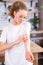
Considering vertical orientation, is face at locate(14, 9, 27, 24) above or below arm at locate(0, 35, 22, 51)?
above

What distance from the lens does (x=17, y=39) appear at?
1137 mm

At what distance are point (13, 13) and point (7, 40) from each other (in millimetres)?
188

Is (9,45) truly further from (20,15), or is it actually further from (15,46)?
(20,15)

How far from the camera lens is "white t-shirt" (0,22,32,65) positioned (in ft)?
3.86

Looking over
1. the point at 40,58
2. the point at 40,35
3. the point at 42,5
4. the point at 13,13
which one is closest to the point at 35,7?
the point at 42,5

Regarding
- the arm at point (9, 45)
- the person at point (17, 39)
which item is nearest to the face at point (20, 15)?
the person at point (17, 39)

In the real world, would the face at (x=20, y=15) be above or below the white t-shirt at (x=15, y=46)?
above

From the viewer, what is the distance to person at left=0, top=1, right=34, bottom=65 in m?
1.15

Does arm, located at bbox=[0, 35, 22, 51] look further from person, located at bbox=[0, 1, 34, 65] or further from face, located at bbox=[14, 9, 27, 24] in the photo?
face, located at bbox=[14, 9, 27, 24]

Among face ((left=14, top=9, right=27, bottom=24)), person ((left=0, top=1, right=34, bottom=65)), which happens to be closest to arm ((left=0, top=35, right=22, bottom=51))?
person ((left=0, top=1, right=34, bottom=65))

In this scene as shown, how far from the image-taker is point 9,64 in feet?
3.98

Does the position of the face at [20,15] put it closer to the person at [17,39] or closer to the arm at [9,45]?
the person at [17,39]

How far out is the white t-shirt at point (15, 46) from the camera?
3.86ft

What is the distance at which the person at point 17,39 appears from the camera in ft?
3.77
